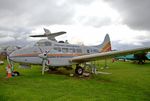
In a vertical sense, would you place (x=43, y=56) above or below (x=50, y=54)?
below

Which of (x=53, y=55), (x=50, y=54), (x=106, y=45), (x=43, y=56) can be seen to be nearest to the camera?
(x=43, y=56)

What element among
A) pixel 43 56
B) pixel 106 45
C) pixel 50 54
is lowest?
pixel 43 56

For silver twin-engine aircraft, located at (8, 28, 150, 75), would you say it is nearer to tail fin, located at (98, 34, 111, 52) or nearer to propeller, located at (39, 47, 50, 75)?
propeller, located at (39, 47, 50, 75)

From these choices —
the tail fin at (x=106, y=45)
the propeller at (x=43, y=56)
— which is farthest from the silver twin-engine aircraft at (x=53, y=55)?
the tail fin at (x=106, y=45)

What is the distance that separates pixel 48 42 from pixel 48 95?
9.11 meters

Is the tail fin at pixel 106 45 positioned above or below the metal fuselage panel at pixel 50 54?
above

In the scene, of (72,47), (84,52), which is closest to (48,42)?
(72,47)

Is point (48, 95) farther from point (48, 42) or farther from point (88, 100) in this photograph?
point (48, 42)

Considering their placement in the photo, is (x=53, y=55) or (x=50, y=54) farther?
(x=53, y=55)

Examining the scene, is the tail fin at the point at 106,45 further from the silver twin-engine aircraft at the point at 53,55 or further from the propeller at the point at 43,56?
the propeller at the point at 43,56

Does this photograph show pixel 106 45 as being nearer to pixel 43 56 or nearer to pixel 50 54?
pixel 50 54

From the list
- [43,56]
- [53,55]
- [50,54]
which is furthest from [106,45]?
[43,56]

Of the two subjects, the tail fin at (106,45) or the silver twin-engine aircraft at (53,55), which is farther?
the tail fin at (106,45)

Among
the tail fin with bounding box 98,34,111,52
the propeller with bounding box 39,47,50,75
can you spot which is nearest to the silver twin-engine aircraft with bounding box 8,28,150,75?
the propeller with bounding box 39,47,50,75
